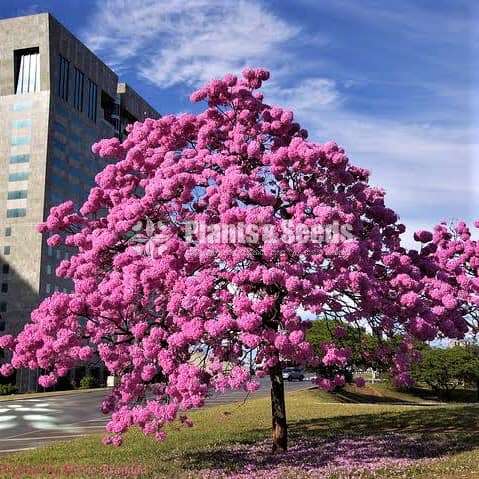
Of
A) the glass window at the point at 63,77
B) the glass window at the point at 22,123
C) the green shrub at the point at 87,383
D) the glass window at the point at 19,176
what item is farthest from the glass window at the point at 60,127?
the green shrub at the point at 87,383

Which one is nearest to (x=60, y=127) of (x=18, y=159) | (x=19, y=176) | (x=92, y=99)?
(x=18, y=159)

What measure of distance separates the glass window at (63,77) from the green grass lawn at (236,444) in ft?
231

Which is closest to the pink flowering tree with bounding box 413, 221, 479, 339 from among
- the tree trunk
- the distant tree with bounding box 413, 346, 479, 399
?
the tree trunk

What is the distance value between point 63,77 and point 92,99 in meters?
8.61

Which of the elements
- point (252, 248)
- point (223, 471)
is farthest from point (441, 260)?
point (223, 471)

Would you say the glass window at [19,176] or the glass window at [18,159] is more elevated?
the glass window at [18,159]

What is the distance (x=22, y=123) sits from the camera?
3428 inches

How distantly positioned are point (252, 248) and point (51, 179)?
77.3 m

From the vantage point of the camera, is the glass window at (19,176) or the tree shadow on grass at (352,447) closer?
the tree shadow on grass at (352,447)

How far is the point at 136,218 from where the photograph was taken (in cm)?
1404

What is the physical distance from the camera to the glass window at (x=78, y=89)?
3656 inches

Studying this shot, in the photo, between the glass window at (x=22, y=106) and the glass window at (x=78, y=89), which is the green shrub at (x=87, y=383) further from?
the glass window at (x=78, y=89)

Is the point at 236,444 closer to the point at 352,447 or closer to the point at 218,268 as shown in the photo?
the point at 352,447

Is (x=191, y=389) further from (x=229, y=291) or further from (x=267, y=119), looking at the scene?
(x=267, y=119)
